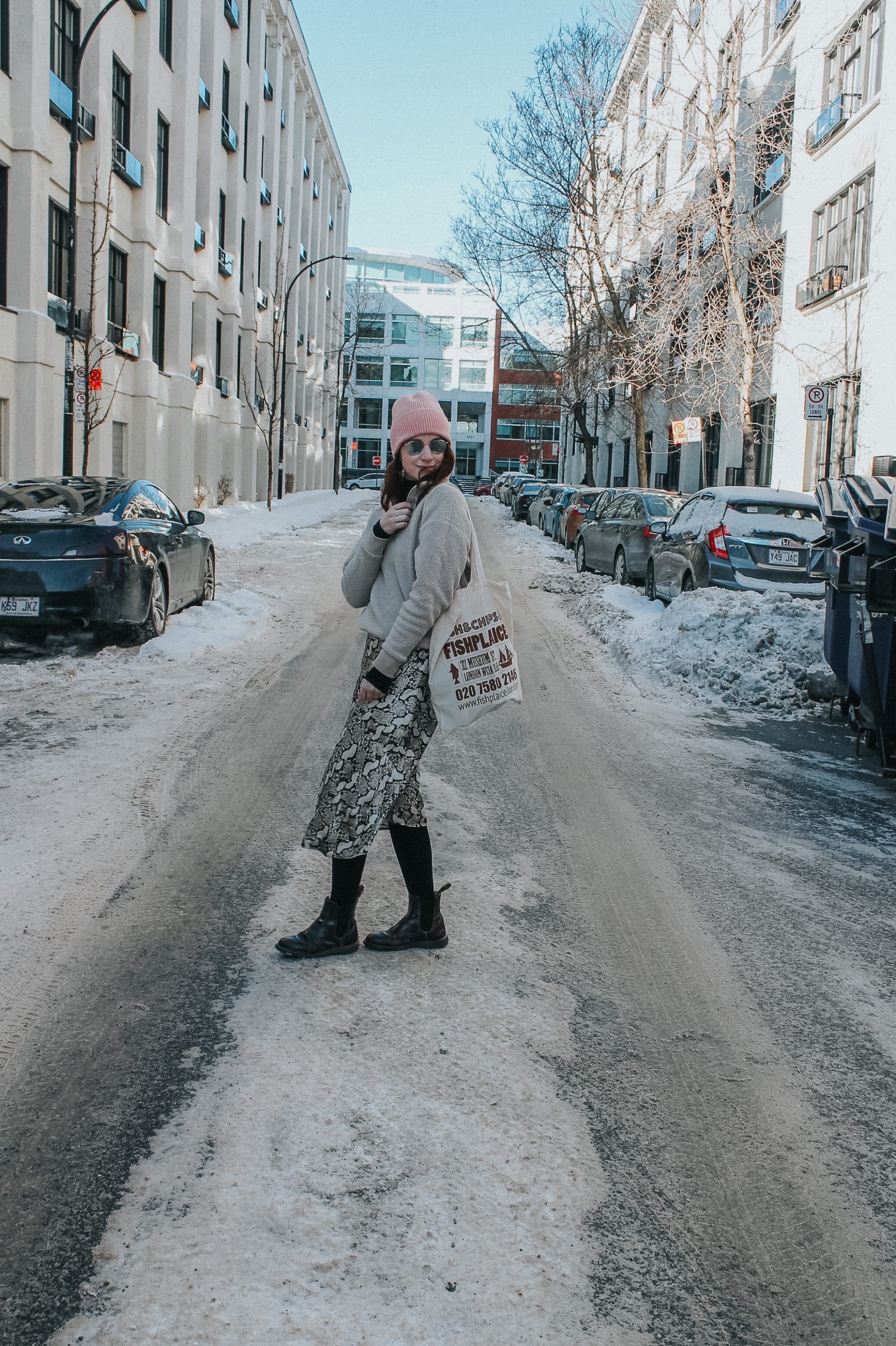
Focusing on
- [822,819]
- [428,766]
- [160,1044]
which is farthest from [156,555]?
[160,1044]

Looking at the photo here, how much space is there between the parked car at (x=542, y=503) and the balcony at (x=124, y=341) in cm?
1168

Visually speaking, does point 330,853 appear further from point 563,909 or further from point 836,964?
point 836,964

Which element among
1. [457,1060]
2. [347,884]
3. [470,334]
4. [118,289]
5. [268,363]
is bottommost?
[457,1060]

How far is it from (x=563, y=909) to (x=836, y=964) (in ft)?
3.33

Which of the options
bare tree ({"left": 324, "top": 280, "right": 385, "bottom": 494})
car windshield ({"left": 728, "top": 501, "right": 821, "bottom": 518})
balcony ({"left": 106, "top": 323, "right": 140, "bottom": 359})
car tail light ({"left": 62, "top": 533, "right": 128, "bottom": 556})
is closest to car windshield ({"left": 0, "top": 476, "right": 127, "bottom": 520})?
car tail light ({"left": 62, "top": 533, "right": 128, "bottom": 556})

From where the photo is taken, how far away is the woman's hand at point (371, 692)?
353 centimetres

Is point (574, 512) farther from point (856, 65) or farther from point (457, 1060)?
point (457, 1060)

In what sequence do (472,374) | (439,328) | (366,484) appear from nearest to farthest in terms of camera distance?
(366,484), (439,328), (472,374)

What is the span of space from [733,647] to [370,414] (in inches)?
3822

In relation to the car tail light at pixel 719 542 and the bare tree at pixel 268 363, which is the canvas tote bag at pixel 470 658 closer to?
the car tail light at pixel 719 542

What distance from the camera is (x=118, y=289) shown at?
82.5 feet

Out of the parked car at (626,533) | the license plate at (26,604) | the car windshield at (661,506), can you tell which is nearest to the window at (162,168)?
the parked car at (626,533)

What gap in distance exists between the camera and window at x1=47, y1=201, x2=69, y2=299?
20953mm

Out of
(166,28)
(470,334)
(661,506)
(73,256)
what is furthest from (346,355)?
(661,506)
